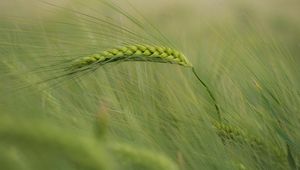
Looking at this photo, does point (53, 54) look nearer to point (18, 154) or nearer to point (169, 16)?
point (18, 154)

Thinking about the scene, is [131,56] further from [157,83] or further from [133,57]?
[157,83]

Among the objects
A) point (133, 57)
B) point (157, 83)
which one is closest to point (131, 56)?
point (133, 57)

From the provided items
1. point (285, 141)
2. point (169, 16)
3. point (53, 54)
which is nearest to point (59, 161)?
point (53, 54)

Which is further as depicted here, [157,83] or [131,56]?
[157,83]
